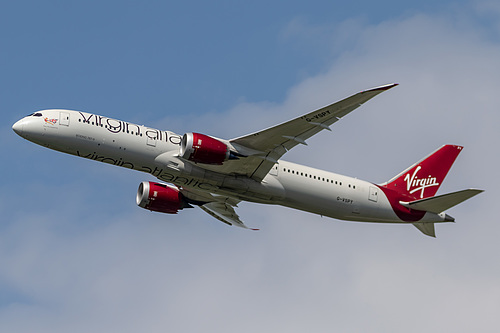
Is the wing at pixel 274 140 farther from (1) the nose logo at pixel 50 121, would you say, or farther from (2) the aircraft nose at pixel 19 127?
(2) the aircraft nose at pixel 19 127

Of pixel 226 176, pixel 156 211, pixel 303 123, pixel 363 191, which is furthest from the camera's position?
pixel 156 211

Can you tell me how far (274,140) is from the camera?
47.8m

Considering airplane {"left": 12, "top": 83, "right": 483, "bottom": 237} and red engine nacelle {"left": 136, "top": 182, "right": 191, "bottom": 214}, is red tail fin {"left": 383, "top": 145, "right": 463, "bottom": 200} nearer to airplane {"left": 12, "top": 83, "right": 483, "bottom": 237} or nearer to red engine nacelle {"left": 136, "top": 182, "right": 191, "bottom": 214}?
airplane {"left": 12, "top": 83, "right": 483, "bottom": 237}

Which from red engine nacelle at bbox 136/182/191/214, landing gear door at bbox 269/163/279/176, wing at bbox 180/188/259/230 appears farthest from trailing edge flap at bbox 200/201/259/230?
landing gear door at bbox 269/163/279/176

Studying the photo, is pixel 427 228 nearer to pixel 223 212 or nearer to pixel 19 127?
pixel 223 212

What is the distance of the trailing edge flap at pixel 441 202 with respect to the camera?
5034 cm

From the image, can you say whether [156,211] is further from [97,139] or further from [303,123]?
[303,123]

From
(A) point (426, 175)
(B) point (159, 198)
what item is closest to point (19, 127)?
(B) point (159, 198)

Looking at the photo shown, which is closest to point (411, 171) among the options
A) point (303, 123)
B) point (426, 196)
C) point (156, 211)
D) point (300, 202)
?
point (426, 196)

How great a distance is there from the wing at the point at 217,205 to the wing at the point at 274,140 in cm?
814

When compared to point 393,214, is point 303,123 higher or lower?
higher

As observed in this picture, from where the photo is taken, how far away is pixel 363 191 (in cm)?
5309

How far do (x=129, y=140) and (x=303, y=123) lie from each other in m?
10.3

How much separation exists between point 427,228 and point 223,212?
47.5 feet
